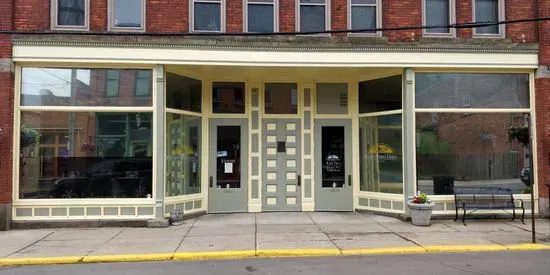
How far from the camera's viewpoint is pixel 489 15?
13219 millimetres

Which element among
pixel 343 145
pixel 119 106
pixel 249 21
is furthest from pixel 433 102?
pixel 119 106

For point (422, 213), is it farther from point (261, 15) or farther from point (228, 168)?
point (261, 15)

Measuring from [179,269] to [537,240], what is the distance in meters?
7.34

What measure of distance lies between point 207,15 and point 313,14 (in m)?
2.75

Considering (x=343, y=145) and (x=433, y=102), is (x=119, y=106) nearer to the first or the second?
(x=343, y=145)

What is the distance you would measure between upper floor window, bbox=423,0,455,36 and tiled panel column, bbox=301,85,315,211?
3644 millimetres

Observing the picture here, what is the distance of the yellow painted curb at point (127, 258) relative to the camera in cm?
891

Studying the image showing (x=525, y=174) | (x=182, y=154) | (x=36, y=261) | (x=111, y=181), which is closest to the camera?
(x=36, y=261)

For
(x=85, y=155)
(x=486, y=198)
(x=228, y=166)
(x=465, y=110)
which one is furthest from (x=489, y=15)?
(x=85, y=155)

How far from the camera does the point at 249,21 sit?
1291cm

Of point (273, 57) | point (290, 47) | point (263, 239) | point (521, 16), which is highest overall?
point (521, 16)

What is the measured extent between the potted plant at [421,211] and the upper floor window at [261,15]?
566 cm

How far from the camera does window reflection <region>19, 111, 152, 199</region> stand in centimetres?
1216

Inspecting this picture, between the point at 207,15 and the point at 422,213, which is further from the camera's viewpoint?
the point at 207,15
